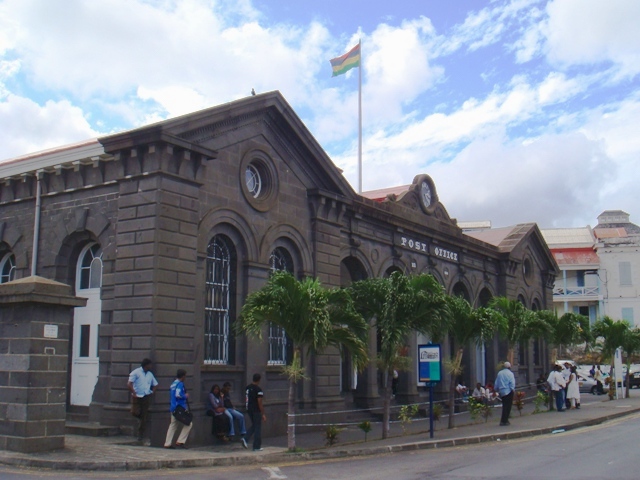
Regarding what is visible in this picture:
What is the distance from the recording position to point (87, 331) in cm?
1803

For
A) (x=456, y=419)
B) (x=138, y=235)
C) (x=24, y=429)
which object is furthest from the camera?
(x=456, y=419)

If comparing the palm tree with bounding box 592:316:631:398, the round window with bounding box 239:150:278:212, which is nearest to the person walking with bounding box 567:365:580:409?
the palm tree with bounding box 592:316:631:398

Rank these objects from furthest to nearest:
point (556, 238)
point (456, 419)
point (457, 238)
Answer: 1. point (556, 238)
2. point (457, 238)
3. point (456, 419)

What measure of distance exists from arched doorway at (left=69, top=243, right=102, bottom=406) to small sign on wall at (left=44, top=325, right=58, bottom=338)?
3.55 metres

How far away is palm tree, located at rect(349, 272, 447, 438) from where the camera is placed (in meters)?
18.2

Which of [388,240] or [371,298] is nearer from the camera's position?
[371,298]

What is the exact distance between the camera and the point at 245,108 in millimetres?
18734

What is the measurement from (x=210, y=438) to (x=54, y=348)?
4.45 meters

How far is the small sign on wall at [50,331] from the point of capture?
13.9 metres

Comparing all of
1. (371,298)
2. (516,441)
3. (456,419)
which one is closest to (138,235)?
(371,298)

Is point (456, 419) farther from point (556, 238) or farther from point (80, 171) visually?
point (556, 238)

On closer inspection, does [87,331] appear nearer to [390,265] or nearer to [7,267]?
[7,267]

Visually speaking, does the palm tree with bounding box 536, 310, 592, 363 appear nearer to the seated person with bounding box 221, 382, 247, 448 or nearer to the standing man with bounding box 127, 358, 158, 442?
the seated person with bounding box 221, 382, 247, 448

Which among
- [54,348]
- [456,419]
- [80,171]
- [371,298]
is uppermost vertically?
[80,171]
